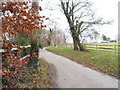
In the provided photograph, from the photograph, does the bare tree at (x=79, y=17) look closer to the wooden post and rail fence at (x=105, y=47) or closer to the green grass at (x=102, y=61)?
the wooden post and rail fence at (x=105, y=47)

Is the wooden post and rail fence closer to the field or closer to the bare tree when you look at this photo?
the field

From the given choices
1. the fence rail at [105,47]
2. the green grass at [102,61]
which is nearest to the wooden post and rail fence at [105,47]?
the fence rail at [105,47]

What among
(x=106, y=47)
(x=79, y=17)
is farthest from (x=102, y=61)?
(x=79, y=17)

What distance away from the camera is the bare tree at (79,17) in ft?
35.1

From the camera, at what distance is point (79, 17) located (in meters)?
11.6

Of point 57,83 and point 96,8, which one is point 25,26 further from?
point 96,8

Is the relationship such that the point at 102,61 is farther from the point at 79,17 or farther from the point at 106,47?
the point at 79,17

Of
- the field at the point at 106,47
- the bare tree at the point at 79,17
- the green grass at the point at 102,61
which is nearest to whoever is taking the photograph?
the green grass at the point at 102,61

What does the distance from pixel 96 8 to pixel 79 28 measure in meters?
2.67

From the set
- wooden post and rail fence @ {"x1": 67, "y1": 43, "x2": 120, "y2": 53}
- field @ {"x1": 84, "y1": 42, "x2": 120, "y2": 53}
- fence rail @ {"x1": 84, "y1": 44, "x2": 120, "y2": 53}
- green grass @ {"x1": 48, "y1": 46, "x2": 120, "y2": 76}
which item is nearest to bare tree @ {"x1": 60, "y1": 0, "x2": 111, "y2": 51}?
wooden post and rail fence @ {"x1": 67, "y1": 43, "x2": 120, "y2": 53}

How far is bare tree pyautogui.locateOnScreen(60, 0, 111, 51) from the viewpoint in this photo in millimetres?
10698

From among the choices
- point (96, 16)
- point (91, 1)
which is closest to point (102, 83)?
point (96, 16)

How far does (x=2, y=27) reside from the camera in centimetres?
150

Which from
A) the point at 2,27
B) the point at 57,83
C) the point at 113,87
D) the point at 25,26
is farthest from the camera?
the point at 57,83
